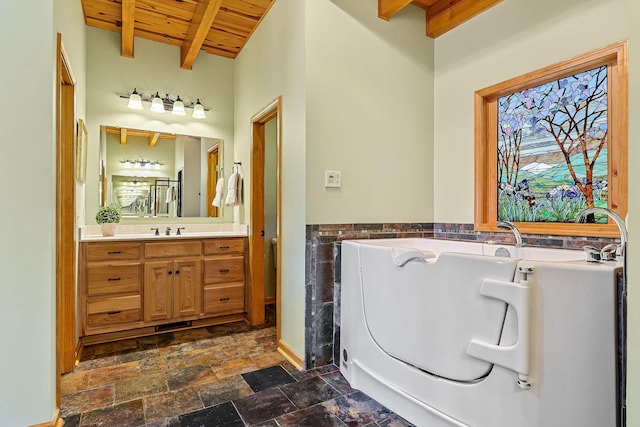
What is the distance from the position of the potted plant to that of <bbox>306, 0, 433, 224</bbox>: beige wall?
1953 millimetres

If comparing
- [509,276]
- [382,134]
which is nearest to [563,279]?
[509,276]

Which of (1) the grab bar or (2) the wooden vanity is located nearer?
(1) the grab bar

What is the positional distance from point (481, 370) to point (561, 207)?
1265mm

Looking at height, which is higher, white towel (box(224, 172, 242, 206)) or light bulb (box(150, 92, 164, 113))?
light bulb (box(150, 92, 164, 113))

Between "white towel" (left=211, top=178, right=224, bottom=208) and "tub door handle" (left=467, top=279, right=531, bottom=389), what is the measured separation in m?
3.02

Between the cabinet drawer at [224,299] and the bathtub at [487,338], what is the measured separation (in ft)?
5.23

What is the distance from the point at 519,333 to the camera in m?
1.26

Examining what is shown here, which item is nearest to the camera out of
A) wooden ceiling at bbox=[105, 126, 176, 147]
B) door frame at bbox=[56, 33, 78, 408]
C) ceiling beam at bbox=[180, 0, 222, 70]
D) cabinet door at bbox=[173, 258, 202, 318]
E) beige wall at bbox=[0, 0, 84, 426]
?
beige wall at bbox=[0, 0, 84, 426]

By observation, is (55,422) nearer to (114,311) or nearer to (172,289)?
(114,311)

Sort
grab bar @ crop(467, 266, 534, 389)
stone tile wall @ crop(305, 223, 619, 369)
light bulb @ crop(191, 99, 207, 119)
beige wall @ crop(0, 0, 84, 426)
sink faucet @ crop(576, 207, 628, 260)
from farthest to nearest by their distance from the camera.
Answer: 1. light bulb @ crop(191, 99, 207, 119)
2. stone tile wall @ crop(305, 223, 619, 369)
3. beige wall @ crop(0, 0, 84, 426)
4. grab bar @ crop(467, 266, 534, 389)
5. sink faucet @ crop(576, 207, 628, 260)

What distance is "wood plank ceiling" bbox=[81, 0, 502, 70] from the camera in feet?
8.68

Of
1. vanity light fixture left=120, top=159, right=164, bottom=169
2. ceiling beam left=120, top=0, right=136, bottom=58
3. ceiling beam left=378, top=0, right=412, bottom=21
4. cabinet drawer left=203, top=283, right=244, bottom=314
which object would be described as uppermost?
ceiling beam left=120, top=0, right=136, bottom=58

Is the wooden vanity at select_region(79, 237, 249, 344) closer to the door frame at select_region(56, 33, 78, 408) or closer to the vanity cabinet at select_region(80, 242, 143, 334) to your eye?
the vanity cabinet at select_region(80, 242, 143, 334)

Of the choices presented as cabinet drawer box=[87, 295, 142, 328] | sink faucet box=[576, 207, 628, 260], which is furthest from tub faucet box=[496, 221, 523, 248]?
cabinet drawer box=[87, 295, 142, 328]
